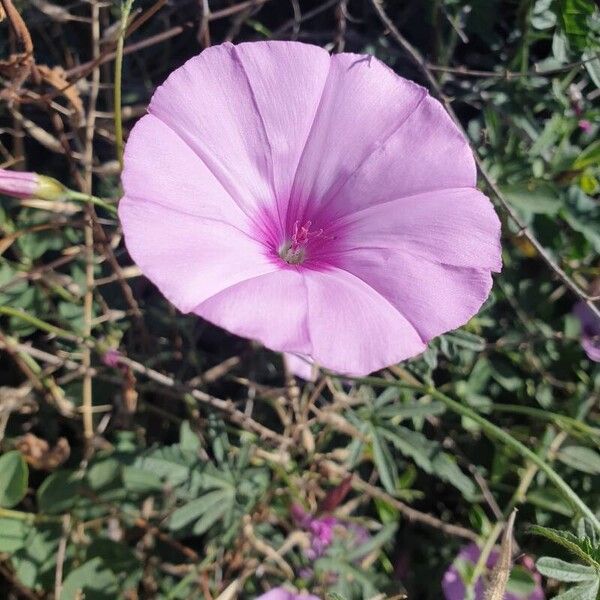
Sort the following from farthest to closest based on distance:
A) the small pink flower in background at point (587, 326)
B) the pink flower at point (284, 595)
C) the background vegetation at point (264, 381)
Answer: the small pink flower in background at point (587, 326)
the background vegetation at point (264, 381)
the pink flower at point (284, 595)

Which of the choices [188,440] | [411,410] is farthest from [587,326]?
[188,440]

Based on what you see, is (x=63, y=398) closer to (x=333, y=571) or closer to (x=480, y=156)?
(x=333, y=571)

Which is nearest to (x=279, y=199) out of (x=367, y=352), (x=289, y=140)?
(x=289, y=140)

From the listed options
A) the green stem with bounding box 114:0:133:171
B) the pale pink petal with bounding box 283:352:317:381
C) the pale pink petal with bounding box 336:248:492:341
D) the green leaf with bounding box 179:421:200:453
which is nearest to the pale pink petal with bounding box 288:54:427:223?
the pale pink petal with bounding box 336:248:492:341

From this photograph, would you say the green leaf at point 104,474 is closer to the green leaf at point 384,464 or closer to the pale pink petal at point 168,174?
the green leaf at point 384,464

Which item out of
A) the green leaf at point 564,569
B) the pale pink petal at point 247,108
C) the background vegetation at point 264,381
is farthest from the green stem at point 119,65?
the green leaf at point 564,569
